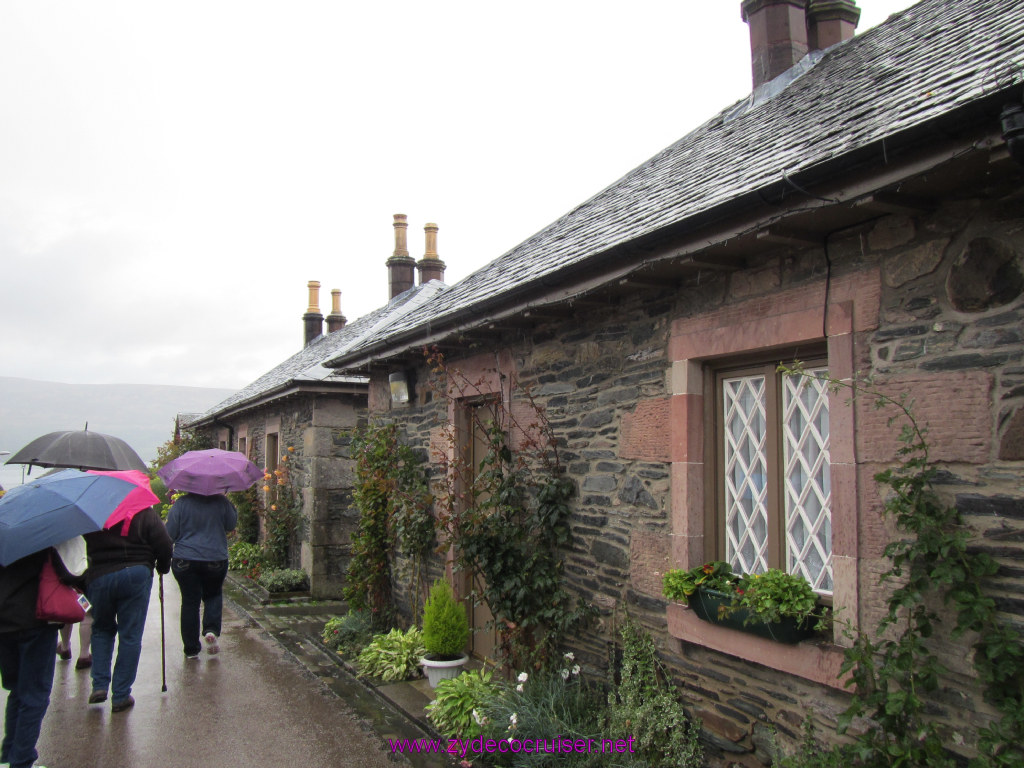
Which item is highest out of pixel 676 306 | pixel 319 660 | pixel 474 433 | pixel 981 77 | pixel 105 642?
pixel 981 77

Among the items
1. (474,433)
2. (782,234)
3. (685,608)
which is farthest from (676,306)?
(474,433)

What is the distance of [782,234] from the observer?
3.45m

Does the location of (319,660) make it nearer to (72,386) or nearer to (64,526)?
(64,526)

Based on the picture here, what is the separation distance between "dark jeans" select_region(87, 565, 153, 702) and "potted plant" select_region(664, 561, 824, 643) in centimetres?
382

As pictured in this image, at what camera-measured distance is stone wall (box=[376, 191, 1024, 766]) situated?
285 centimetres

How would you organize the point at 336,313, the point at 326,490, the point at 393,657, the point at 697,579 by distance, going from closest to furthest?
the point at 697,579, the point at 393,657, the point at 326,490, the point at 336,313

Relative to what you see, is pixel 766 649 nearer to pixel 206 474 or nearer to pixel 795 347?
pixel 795 347

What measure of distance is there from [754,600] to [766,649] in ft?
1.01

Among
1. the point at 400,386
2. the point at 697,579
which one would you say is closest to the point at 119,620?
the point at 400,386

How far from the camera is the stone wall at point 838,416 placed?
9.36ft

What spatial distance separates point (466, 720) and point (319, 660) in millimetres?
2739

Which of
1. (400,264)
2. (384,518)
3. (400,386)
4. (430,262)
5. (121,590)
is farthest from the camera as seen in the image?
(400,264)

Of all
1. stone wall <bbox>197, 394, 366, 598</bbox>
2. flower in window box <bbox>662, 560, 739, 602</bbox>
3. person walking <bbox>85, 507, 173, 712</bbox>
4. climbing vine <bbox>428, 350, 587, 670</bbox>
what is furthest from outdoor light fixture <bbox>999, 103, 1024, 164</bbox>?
stone wall <bbox>197, 394, 366, 598</bbox>

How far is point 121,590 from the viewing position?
5.36 m
